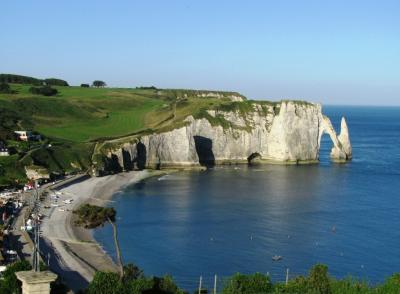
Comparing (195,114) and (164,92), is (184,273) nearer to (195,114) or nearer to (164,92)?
(195,114)

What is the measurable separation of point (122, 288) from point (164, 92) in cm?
16462

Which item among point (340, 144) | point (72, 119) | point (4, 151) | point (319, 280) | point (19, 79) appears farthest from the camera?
point (19, 79)

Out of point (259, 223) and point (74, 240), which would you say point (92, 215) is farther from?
point (259, 223)

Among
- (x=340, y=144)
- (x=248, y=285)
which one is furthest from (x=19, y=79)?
(x=248, y=285)

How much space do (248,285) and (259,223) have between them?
3493cm

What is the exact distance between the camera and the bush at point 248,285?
28.6 metres

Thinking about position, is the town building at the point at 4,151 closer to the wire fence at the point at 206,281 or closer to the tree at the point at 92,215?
the tree at the point at 92,215

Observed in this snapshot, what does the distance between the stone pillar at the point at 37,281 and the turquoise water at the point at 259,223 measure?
96.2 ft

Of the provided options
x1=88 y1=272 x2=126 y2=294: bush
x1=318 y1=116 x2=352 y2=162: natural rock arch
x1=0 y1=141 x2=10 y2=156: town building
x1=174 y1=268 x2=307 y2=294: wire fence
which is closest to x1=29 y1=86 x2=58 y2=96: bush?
x1=0 y1=141 x2=10 y2=156: town building

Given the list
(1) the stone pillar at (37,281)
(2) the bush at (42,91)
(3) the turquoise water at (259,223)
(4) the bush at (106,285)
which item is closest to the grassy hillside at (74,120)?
(2) the bush at (42,91)

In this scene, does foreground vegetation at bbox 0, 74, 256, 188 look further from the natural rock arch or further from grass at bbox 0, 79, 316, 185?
the natural rock arch

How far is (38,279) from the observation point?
15.0 meters

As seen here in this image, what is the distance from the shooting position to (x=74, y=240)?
56062mm

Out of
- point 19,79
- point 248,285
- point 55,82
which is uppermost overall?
point 19,79
